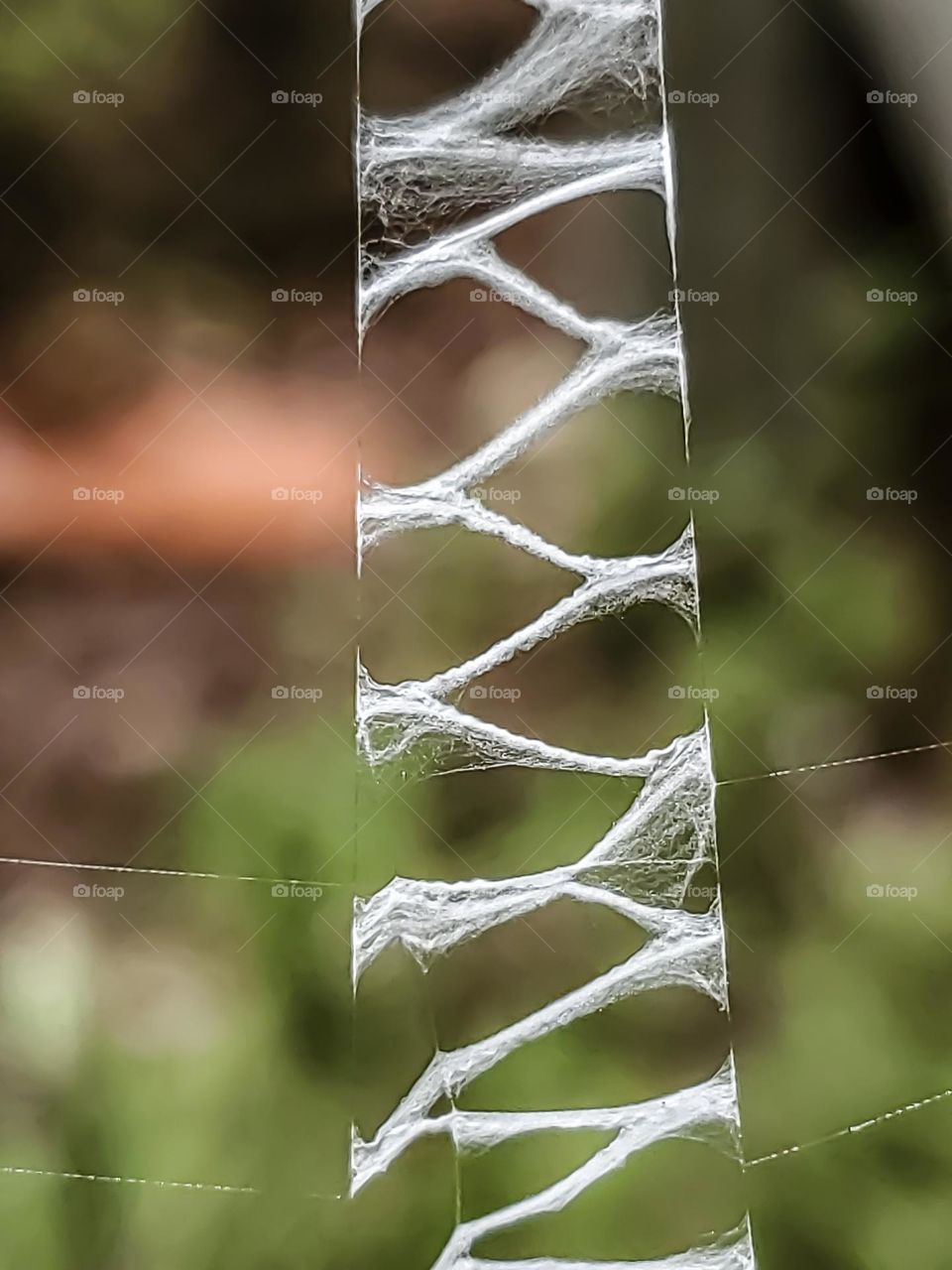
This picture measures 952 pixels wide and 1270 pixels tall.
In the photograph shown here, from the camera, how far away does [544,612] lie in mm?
874

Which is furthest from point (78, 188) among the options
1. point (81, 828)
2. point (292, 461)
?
point (81, 828)

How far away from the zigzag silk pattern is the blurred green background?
0.05 ft

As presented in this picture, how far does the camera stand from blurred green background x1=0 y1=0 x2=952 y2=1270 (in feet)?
2.79

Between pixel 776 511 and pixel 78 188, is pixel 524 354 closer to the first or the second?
pixel 776 511

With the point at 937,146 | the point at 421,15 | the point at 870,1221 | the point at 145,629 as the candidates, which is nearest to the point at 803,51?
the point at 937,146

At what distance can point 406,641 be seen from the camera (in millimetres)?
868

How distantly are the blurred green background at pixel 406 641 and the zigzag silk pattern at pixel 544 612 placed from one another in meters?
0.02

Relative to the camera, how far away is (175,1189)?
0.84 meters

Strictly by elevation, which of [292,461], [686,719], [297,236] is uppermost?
[297,236]

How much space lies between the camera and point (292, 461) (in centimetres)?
87

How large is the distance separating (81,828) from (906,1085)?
70 centimetres

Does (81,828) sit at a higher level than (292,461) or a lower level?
lower

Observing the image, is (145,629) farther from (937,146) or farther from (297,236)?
(937,146)

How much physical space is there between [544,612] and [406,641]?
0.38 feet
